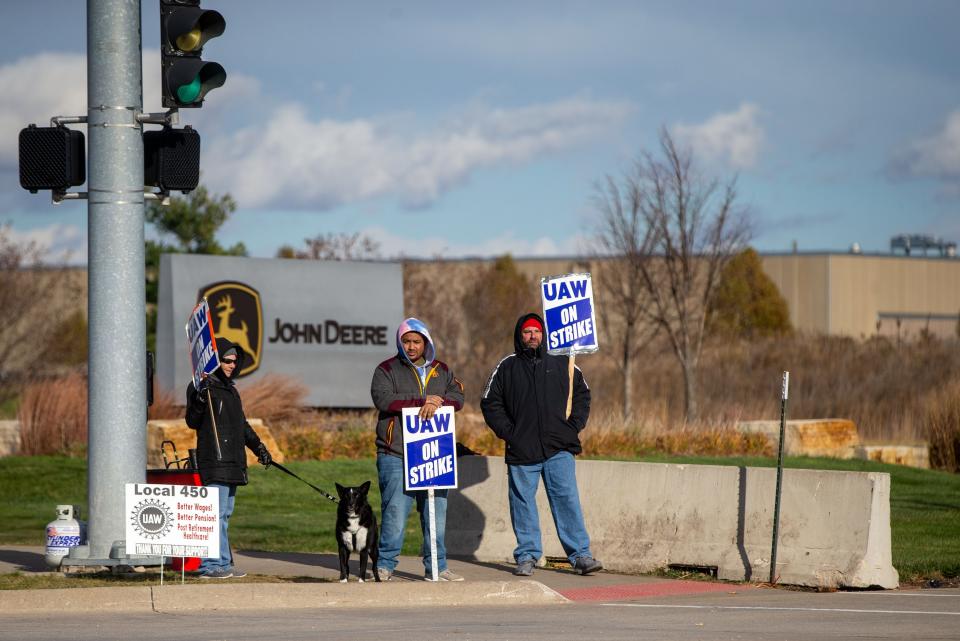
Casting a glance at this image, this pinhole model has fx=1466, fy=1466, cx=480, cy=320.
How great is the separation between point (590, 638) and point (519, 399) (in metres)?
3.35

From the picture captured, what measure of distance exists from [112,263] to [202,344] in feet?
3.10

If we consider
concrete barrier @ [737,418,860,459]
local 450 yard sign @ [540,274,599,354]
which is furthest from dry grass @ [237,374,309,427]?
local 450 yard sign @ [540,274,599,354]

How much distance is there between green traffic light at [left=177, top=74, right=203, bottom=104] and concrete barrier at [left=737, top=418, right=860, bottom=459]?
656 inches

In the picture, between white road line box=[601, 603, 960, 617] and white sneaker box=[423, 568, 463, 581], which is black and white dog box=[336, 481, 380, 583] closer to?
white sneaker box=[423, 568, 463, 581]

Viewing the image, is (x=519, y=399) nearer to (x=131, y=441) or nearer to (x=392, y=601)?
(x=392, y=601)

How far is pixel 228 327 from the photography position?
26.1 meters

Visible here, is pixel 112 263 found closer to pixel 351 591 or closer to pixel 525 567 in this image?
pixel 351 591

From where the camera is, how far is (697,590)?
11758 mm

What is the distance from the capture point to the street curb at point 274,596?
403 inches

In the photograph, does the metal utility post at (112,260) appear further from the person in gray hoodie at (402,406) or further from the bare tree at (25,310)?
the bare tree at (25,310)

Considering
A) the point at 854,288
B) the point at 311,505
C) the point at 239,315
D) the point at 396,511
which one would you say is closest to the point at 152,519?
the point at 396,511

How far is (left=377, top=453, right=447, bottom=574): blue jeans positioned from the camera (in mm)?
11422

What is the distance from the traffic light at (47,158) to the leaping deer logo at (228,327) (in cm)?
1480

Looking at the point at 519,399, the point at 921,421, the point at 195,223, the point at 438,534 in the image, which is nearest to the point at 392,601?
the point at 438,534
